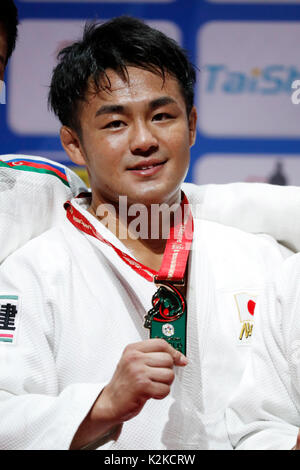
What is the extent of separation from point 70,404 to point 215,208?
0.69 m

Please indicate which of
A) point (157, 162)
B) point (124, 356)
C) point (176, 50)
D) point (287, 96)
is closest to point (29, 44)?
point (176, 50)

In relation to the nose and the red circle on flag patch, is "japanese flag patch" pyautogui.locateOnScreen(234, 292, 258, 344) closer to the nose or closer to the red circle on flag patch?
the red circle on flag patch

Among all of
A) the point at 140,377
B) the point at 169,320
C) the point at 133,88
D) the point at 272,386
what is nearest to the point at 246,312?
the point at 272,386

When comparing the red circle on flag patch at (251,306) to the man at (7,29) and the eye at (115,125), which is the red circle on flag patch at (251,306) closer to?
the eye at (115,125)

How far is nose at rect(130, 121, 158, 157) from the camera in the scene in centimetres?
122

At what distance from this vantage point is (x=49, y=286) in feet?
3.88

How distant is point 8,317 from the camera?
113 cm

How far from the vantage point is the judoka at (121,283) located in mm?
1021

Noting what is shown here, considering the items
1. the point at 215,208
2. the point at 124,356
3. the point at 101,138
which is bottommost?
the point at 124,356

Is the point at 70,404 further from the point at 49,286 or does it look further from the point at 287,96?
the point at 287,96

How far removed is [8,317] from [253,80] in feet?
3.37

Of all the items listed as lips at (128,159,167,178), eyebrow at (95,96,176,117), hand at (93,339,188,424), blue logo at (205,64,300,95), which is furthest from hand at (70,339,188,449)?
blue logo at (205,64,300,95)

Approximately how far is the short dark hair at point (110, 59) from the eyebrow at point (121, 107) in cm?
6

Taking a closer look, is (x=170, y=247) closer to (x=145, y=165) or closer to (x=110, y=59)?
(x=145, y=165)
